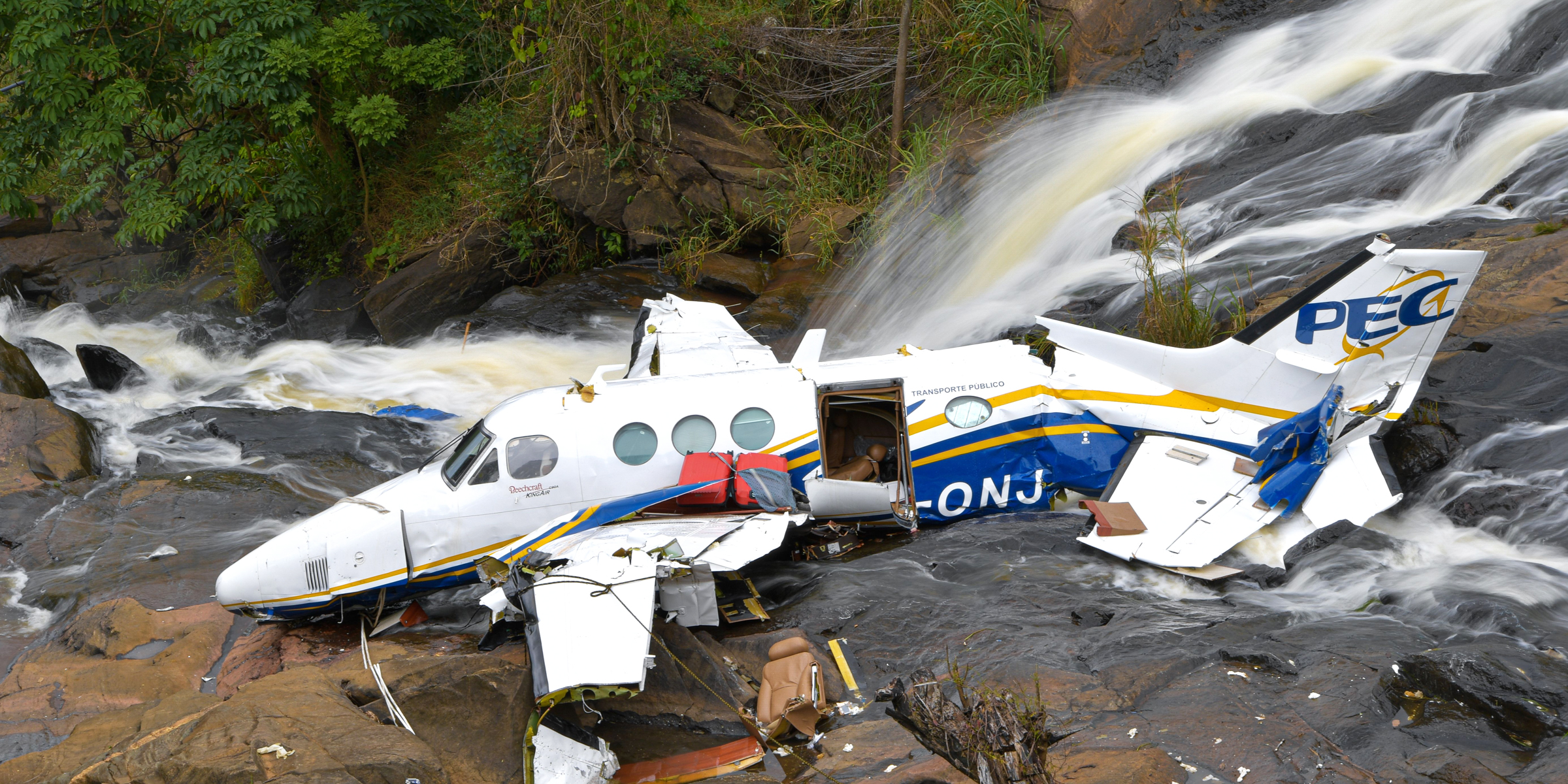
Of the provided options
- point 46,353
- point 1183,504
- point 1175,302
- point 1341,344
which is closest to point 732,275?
point 1175,302

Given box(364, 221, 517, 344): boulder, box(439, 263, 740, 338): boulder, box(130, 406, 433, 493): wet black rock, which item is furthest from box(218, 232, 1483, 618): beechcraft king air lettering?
box(364, 221, 517, 344): boulder

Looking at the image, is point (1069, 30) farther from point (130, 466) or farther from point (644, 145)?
point (130, 466)

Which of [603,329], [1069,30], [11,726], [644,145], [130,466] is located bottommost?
[11,726]

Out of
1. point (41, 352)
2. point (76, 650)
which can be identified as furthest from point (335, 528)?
point (41, 352)

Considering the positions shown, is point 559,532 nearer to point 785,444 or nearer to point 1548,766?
point 785,444

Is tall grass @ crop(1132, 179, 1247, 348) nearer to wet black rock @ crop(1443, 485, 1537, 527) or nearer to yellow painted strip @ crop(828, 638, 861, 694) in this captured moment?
wet black rock @ crop(1443, 485, 1537, 527)

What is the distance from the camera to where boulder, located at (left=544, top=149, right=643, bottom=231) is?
21156 mm

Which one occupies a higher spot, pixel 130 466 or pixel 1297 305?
pixel 1297 305

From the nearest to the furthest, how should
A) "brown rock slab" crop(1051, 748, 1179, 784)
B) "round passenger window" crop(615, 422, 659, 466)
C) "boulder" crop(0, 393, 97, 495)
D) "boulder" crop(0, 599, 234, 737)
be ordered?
"brown rock slab" crop(1051, 748, 1179, 784)
"boulder" crop(0, 599, 234, 737)
"round passenger window" crop(615, 422, 659, 466)
"boulder" crop(0, 393, 97, 495)

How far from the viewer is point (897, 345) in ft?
55.9

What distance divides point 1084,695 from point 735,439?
478 cm

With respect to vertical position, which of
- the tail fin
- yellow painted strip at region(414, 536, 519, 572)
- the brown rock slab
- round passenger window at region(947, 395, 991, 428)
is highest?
the tail fin

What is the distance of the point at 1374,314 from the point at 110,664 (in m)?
14.0

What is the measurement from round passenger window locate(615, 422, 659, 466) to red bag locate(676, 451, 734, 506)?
443mm
